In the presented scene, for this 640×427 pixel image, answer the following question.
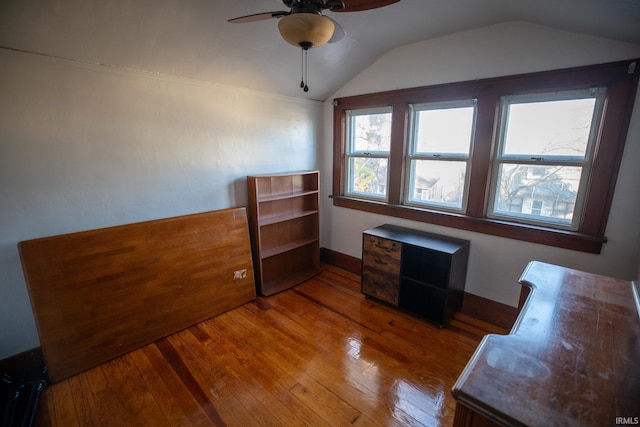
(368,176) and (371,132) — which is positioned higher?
(371,132)

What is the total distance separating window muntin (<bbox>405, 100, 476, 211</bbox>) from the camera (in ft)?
8.64

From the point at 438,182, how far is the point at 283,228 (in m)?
1.81

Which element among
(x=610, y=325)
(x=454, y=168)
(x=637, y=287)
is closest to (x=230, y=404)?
(x=610, y=325)

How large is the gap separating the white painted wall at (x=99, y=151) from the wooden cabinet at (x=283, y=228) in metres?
0.31

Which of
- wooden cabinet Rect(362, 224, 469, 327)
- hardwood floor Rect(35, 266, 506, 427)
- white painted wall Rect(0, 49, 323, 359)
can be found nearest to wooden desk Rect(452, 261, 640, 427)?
hardwood floor Rect(35, 266, 506, 427)

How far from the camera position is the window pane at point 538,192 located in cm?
217

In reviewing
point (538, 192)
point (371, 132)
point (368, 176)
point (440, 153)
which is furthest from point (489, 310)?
point (371, 132)

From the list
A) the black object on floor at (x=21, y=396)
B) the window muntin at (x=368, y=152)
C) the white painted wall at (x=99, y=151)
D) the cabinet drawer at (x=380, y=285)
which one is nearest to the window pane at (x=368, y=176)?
the window muntin at (x=368, y=152)

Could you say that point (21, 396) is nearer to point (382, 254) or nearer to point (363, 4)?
point (382, 254)

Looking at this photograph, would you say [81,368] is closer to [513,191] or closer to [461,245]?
[461,245]

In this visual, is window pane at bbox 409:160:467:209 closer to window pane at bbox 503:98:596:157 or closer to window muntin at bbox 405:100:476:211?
window muntin at bbox 405:100:476:211

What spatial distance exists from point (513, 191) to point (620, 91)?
2.93ft

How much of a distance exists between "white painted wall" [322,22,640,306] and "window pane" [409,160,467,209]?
29 cm

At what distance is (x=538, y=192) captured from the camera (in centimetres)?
230
